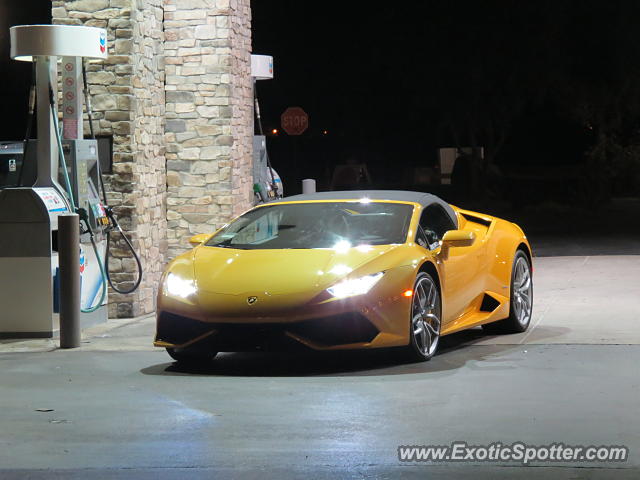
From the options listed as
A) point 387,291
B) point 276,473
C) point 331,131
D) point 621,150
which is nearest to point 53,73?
point 387,291

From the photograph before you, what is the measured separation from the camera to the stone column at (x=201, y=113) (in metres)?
15.6

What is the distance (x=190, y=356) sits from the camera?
9938 millimetres

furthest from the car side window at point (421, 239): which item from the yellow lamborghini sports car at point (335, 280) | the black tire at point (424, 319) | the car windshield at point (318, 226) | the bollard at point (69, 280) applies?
the bollard at point (69, 280)

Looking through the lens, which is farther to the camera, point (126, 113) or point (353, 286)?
point (126, 113)

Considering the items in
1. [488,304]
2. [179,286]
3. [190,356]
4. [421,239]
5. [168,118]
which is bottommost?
[190,356]

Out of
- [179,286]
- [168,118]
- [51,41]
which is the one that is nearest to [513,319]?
[179,286]

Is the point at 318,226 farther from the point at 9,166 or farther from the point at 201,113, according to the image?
the point at 9,166

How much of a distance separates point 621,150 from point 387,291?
35.7 m

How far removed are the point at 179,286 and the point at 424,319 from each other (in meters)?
1.82

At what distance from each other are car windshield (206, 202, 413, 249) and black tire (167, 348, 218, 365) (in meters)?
0.89

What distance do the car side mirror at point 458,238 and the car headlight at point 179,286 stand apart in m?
2.05

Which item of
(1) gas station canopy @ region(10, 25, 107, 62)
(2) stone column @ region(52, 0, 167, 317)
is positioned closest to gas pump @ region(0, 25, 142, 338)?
(1) gas station canopy @ region(10, 25, 107, 62)

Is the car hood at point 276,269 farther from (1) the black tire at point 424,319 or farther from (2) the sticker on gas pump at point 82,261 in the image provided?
(2) the sticker on gas pump at point 82,261

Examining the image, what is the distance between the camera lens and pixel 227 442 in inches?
274
